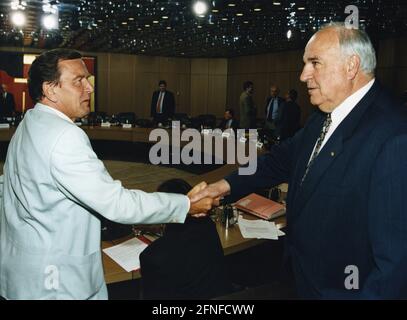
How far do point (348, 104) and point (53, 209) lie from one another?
3.85 feet

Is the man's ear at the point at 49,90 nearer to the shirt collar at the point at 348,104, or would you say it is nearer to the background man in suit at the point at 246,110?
the shirt collar at the point at 348,104

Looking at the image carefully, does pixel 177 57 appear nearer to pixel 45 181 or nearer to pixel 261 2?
pixel 261 2

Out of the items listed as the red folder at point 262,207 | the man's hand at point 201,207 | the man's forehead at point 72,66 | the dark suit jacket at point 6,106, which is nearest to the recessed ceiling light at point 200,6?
Answer: the dark suit jacket at point 6,106

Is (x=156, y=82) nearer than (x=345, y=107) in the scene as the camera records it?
No

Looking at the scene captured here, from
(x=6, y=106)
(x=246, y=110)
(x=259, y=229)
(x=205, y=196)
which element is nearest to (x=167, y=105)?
(x=246, y=110)

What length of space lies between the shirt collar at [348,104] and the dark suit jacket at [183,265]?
790 millimetres

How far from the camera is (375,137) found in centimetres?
139

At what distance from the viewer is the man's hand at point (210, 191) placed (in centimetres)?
230

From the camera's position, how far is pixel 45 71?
1657 millimetres

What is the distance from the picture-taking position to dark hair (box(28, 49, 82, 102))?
1657mm

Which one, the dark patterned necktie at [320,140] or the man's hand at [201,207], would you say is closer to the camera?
the dark patterned necktie at [320,140]

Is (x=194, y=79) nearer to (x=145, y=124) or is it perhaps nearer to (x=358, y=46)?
(x=145, y=124)

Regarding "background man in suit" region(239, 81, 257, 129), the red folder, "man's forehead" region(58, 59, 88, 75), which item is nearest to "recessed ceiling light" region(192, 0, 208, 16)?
"background man in suit" region(239, 81, 257, 129)

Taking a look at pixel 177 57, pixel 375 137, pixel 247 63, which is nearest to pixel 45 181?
pixel 375 137
